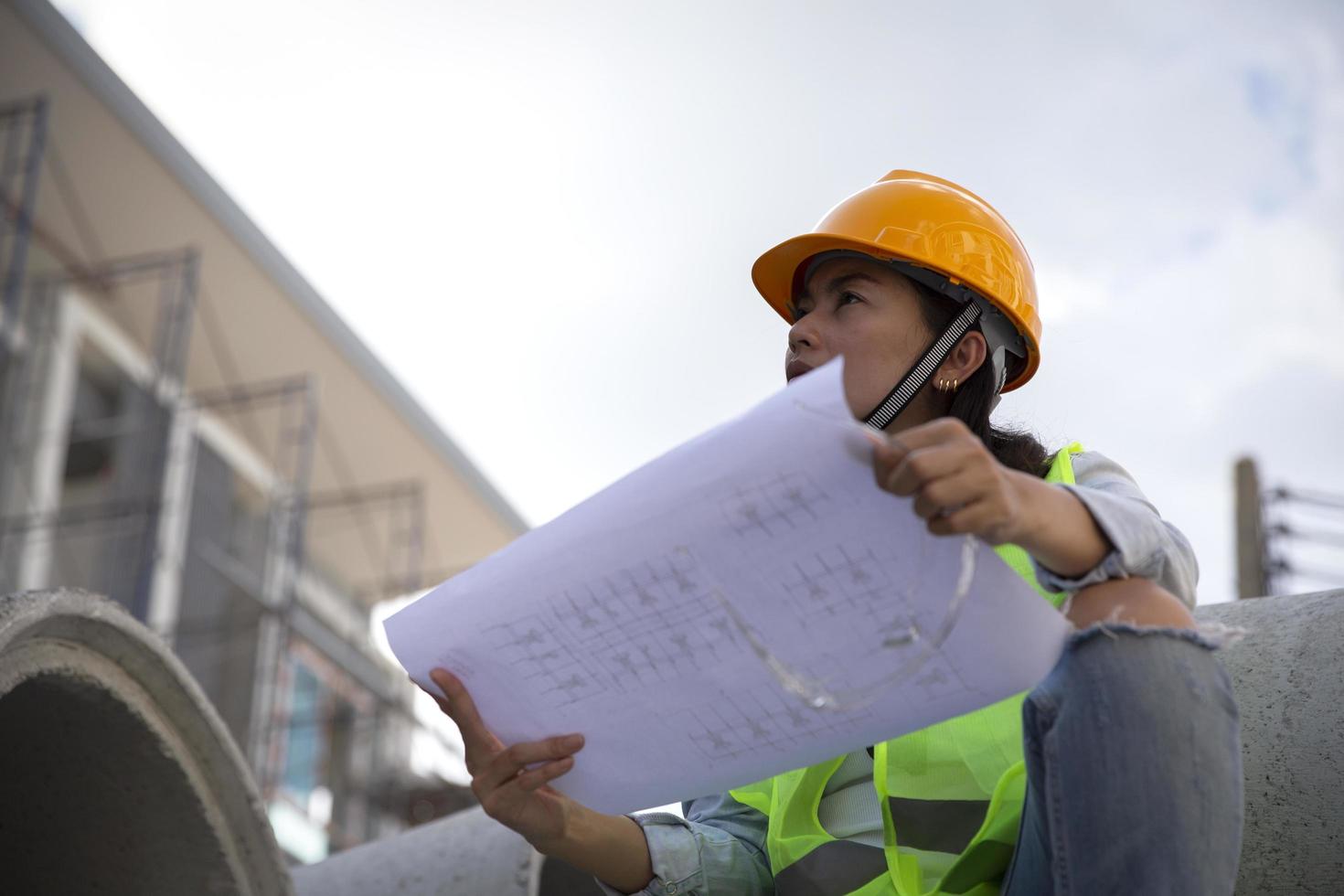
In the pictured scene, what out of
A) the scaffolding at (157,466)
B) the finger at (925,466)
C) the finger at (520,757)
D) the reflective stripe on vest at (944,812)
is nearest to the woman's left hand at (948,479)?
the finger at (925,466)

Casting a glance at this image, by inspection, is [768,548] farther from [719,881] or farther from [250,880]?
[250,880]

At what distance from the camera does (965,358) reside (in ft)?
7.73

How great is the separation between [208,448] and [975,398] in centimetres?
1138

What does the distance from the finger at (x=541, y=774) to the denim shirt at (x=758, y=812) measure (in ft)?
0.87

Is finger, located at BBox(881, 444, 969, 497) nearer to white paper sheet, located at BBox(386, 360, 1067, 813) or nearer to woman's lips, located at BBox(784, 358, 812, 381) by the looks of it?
white paper sheet, located at BBox(386, 360, 1067, 813)

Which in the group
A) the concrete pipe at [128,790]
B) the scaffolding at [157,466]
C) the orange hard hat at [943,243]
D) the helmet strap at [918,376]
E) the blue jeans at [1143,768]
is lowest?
the blue jeans at [1143,768]

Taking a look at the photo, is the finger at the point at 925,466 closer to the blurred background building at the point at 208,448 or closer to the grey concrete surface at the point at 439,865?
the grey concrete surface at the point at 439,865

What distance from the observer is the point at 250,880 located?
7.91 ft

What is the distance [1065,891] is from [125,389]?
11.4 meters

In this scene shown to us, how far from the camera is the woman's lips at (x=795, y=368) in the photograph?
7.29 feet

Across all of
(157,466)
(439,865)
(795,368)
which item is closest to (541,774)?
(795,368)

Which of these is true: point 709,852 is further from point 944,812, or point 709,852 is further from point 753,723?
point 753,723

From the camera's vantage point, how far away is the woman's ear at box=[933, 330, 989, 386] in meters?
2.34

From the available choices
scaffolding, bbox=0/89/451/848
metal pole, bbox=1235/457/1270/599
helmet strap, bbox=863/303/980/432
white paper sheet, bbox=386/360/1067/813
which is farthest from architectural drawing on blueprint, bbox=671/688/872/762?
scaffolding, bbox=0/89/451/848
